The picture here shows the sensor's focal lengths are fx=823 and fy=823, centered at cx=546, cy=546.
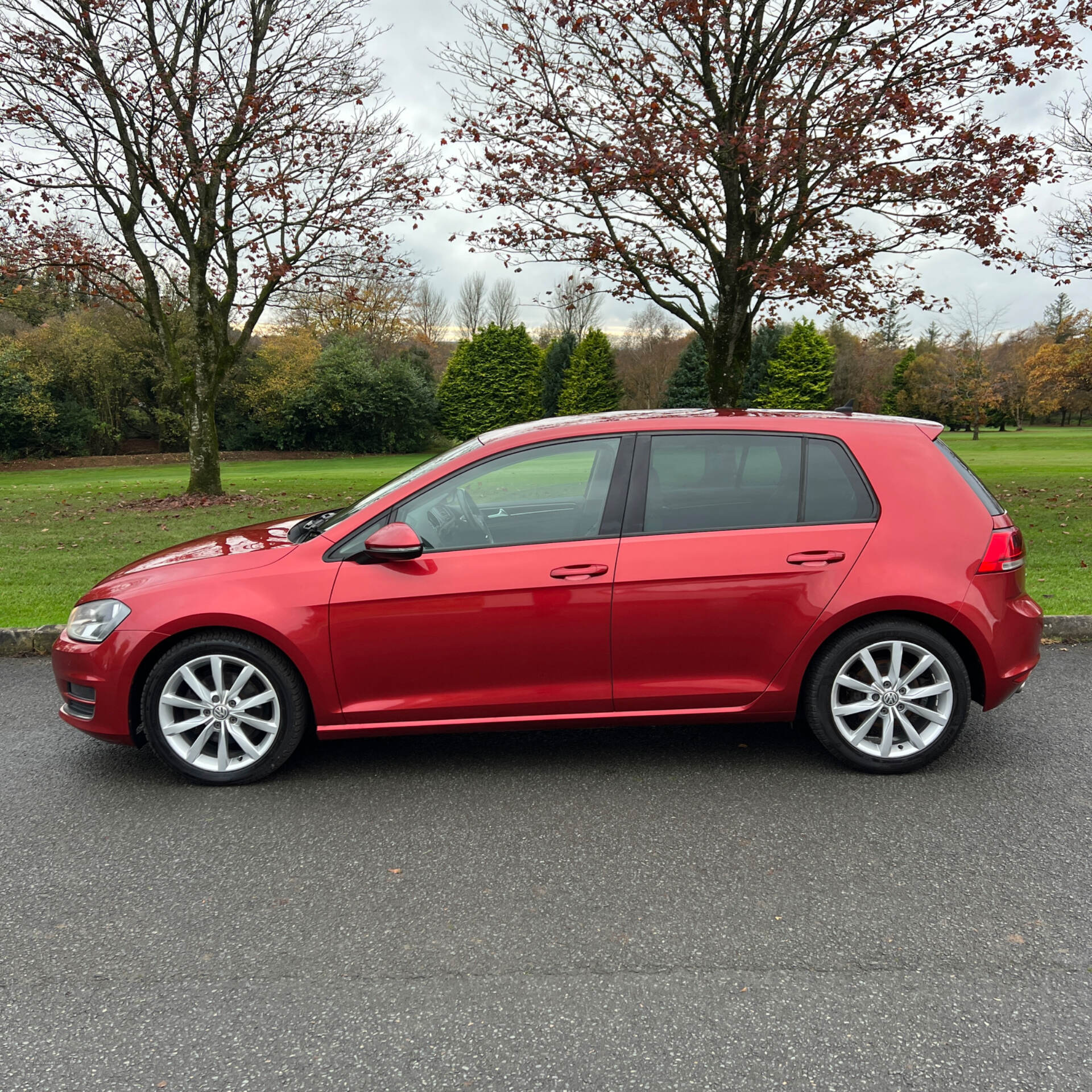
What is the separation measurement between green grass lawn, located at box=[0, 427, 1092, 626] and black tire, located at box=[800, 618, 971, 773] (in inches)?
132

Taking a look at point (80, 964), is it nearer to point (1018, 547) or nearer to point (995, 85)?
point (1018, 547)

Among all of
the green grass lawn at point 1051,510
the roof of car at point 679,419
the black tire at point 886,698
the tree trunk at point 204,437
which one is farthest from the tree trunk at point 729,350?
the black tire at point 886,698

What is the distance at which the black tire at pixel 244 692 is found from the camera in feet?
12.0

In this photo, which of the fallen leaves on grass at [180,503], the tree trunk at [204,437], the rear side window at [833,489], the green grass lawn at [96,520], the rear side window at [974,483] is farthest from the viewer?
the tree trunk at [204,437]

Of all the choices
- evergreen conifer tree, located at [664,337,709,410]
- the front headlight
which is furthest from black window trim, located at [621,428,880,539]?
evergreen conifer tree, located at [664,337,709,410]

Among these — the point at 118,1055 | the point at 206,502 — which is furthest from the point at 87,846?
the point at 206,502

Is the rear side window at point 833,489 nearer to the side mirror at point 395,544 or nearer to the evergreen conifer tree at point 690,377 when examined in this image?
the side mirror at point 395,544

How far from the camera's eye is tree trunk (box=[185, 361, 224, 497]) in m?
16.0

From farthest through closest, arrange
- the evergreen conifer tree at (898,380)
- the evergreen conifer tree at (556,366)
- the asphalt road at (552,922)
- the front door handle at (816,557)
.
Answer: the evergreen conifer tree at (898,380)
the evergreen conifer tree at (556,366)
the front door handle at (816,557)
the asphalt road at (552,922)

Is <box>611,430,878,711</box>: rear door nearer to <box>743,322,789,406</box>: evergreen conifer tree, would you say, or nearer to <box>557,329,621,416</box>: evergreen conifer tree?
<box>557,329,621,416</box>: evergreen conifer tree

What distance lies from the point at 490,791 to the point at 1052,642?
4.54 m

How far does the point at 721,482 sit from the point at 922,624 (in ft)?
3.68

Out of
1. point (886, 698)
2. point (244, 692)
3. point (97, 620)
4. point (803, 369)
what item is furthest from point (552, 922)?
point (803, 369)

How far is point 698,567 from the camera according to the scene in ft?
12.0
